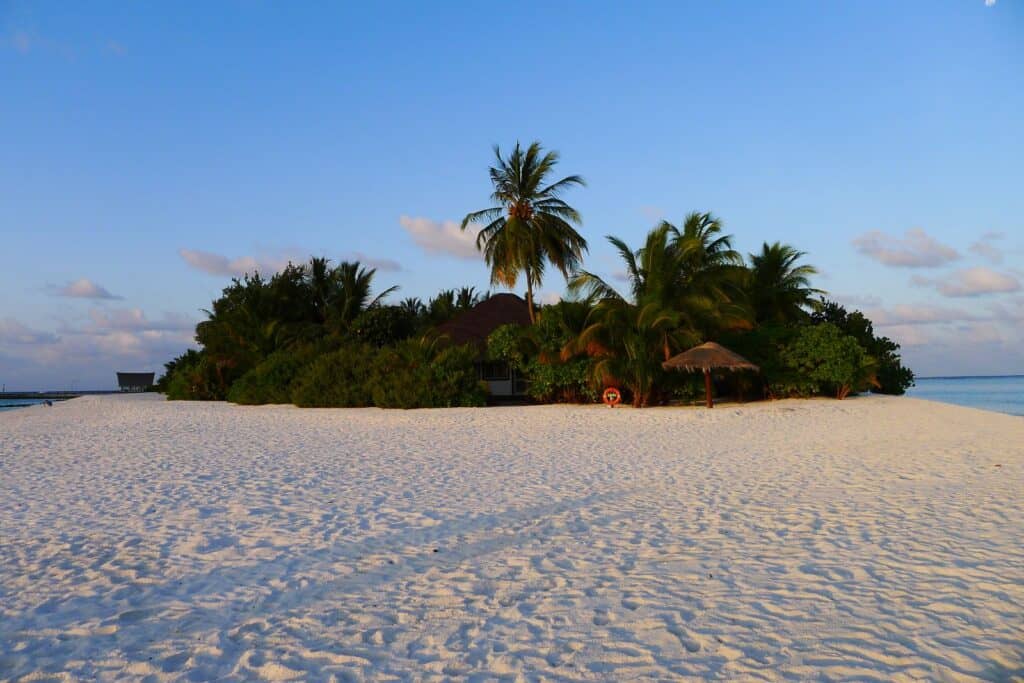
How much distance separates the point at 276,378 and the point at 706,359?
15755 mm

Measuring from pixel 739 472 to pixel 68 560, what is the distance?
6946 millimetres

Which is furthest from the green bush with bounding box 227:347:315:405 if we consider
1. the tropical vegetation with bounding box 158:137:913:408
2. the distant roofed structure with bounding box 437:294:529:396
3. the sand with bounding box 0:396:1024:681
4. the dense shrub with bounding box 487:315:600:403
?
the sand with bounding box 0:396:1024:681

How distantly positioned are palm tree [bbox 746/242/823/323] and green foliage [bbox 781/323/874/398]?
3440mm

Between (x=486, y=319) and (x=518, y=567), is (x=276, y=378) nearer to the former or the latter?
(x=486, y=319)

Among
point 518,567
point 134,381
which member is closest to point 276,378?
point 518,567

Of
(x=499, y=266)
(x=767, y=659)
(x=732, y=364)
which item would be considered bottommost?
(x=767, y=659)

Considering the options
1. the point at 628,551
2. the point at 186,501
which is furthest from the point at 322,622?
the point at 186,501

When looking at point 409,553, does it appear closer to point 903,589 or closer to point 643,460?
point 903,589

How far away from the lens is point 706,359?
18062mm

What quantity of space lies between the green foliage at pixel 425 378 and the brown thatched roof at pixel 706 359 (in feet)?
21.0

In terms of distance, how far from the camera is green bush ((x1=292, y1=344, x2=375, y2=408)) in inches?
896

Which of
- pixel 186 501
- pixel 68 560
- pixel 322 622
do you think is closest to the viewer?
pixel 322 622

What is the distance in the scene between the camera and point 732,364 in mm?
18062

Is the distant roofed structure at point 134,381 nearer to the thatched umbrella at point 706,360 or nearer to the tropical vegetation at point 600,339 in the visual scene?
the tropical vegetation at point 600,339
